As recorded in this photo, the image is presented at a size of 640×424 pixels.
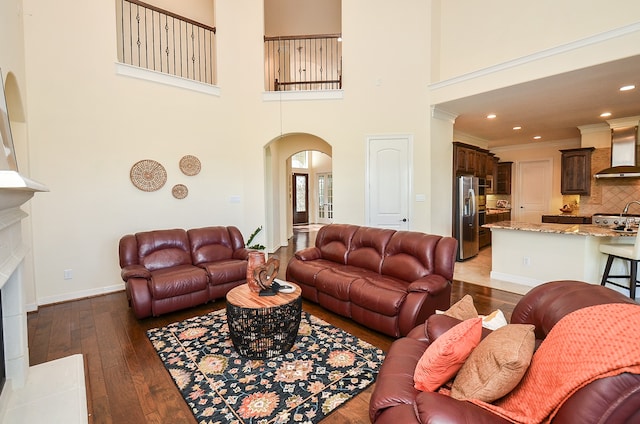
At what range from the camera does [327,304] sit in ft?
11.1

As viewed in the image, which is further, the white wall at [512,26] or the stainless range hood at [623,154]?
the stainless range hood at [623,154]

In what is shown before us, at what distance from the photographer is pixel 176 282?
332 centimetres

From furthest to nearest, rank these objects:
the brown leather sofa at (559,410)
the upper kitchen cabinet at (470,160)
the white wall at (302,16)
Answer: the white wall at (302,16), the upper kitchen cabinet at (470,160), the brown leather sofa at (559,410)

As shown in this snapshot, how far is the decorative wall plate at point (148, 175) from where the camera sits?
4.43m

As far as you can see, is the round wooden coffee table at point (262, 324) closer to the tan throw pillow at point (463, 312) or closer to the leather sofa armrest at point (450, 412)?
the tan throw pillow at point (463, 312)

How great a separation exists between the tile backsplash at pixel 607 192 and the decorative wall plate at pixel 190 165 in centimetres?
776

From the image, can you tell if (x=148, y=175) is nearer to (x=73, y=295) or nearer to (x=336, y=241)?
(x=73, y=295)

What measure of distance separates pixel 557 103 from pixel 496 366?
5.13 m

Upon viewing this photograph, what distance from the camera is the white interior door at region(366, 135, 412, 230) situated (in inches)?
200

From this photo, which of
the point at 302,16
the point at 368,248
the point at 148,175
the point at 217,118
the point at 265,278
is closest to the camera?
the point at 265,278

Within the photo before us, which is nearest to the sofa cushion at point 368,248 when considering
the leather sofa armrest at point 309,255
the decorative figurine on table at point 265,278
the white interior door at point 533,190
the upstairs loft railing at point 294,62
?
the leather sofa armrest at point 309,255

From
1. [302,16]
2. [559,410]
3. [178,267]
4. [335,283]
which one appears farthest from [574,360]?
[302,16]

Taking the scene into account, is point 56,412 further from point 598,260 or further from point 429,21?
point 429,21

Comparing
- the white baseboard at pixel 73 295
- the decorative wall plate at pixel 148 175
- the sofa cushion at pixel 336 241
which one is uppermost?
the decorative wall plate at pixel 148 175
